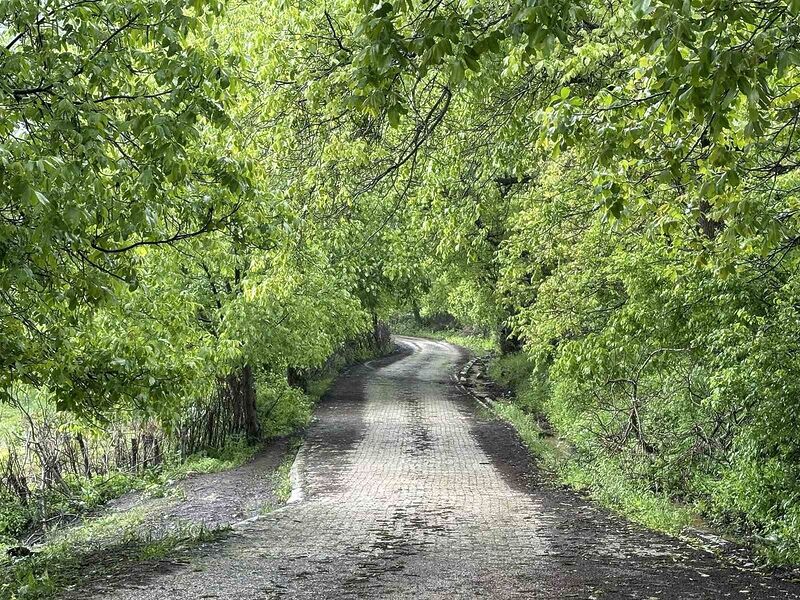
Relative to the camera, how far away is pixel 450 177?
11461mm

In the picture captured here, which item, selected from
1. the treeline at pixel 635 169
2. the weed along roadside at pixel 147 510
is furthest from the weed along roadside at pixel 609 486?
the weed along roadside at pixel 147 510

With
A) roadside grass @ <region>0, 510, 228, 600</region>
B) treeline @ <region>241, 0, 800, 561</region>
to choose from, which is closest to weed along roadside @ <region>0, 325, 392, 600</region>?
roadside grass @ <region>0, 510, 228, 600</region>

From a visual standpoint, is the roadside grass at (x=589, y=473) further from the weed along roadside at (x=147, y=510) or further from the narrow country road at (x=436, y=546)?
the weed along roadside at (x=147, y=510)

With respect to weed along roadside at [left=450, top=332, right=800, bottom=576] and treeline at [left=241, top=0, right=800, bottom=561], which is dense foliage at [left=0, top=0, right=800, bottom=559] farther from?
weed along roadside at [left=450, top=332, right=800, bottom=576]

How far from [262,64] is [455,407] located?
63.8ft

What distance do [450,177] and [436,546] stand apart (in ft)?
16.7

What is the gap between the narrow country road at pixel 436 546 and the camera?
25.8 ft

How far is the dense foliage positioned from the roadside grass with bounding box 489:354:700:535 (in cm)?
34

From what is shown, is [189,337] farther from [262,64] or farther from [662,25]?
[662,25]

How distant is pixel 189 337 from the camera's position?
9.59 metres

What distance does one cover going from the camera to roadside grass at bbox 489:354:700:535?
1142cm

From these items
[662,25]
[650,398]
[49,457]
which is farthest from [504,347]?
[662,25]

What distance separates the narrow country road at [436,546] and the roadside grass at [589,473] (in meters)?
0.38

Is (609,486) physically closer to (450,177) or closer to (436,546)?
(436,546)
